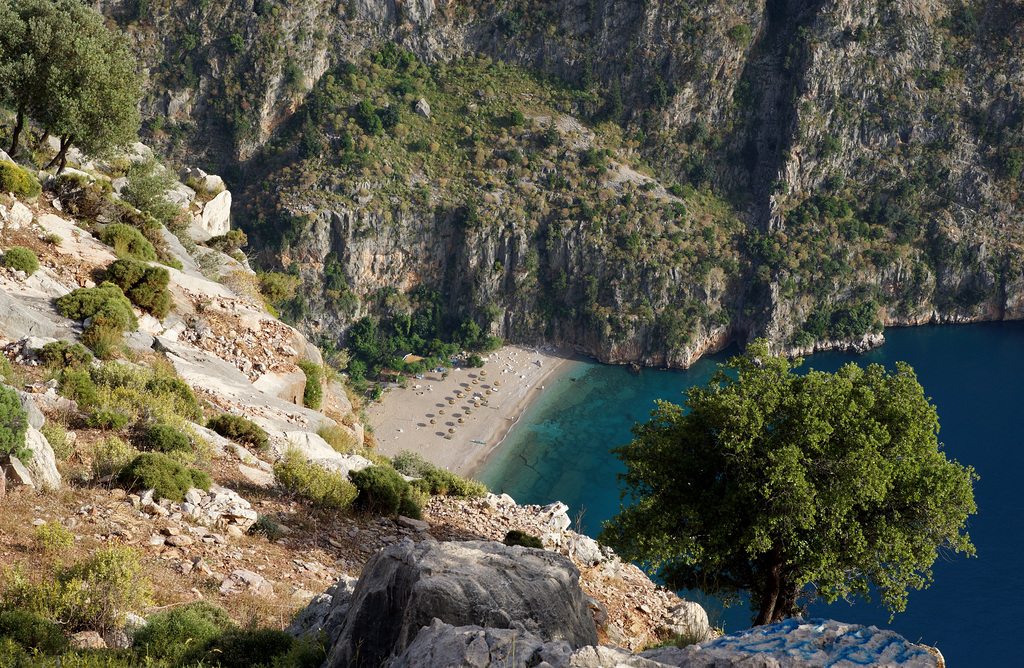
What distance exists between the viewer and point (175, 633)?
34.5 ft

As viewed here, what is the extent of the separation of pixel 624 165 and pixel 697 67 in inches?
910

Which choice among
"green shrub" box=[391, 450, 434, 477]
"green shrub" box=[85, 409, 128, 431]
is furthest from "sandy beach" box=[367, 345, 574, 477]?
"green shrub" box=[85, 409, 128, 431]

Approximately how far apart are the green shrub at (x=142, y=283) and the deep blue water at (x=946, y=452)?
1448 inches

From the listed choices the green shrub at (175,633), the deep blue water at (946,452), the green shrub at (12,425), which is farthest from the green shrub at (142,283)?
the deep blue water at (946,452)

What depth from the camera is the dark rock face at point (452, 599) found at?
988cm

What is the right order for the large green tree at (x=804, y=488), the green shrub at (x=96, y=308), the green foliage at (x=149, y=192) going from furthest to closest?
1. the green foliage at (x=149, y=192)
2. the green shrub at (x=96, y=308)
3. the large green tree at (x=804, y=488)

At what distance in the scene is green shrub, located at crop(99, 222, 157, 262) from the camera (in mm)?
31172

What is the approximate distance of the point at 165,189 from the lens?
43.2 metres

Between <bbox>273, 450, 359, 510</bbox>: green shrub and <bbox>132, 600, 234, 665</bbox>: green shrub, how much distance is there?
293 inches

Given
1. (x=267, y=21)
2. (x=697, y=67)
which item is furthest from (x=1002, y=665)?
(x=267, y=21)

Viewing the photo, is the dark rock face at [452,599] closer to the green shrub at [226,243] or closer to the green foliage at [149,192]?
the green foliage at [149,192]

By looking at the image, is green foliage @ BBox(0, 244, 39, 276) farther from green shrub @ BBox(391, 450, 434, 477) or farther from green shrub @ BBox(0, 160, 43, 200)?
green shrub @ BBox(391, 450, 434, 477)

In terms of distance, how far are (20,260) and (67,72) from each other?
14.7 m

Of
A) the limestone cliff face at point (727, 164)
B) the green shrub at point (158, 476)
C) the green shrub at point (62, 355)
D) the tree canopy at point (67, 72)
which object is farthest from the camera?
the limestone cliff face at point (727, 164)
